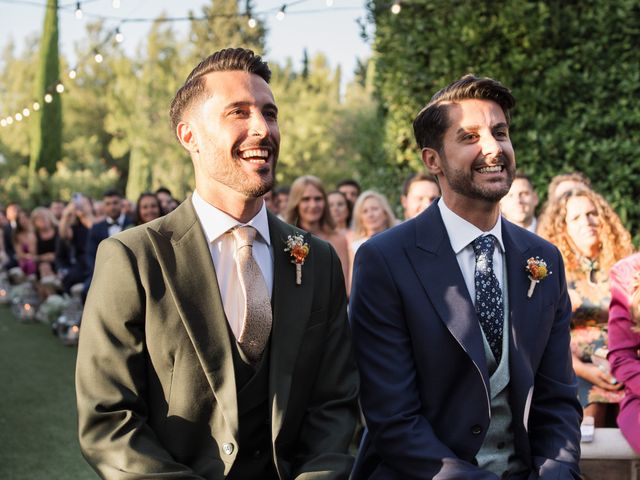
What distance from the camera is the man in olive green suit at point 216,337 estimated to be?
2326 millimetres

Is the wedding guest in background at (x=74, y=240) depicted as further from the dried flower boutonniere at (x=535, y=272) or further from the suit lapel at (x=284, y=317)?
the dried flower boutonniere at (x=535, y=272)

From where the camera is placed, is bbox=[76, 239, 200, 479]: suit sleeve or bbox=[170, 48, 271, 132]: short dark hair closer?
bbox=[76, 239, 200, 479]: suit sleeve

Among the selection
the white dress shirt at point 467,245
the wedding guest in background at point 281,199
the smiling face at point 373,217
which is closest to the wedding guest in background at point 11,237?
the wedding guest in background at point 281,199

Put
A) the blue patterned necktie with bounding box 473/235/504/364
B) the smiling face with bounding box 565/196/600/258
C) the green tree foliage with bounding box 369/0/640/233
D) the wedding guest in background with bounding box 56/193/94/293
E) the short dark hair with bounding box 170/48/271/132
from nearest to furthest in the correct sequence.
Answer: the short dark hair with bounding box 170/48/271/132 < the blue patterned necktie with bounding box 473/235/504/364 < the smiling face with bounding box 565/196/600/258 < the green tree foliage with bounding box 369/0/640/233 < the wedding guest in background with bounding box 56/193/94/293

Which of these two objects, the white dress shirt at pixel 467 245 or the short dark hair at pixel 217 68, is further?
the white dress shirt at pixel 467 245

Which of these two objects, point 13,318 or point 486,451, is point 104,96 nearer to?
point 13,318

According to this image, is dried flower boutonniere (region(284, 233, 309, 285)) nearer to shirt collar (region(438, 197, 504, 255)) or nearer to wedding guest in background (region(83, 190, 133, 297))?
shirt collar (region(438, 197, 504, 255))

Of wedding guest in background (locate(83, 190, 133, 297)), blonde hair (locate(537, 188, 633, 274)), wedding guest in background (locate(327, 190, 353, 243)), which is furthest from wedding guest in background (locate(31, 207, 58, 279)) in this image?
blonde hair (locate(537, 188, 633, 274))

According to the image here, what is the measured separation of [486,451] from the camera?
2.77 m

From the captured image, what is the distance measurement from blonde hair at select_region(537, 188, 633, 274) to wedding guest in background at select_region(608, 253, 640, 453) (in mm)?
940

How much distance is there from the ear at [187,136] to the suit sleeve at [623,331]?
2.27 meters

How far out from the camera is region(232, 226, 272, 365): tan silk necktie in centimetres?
246

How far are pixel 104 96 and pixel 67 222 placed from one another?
119ft

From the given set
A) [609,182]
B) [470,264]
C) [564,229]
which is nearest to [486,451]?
[470,264]
